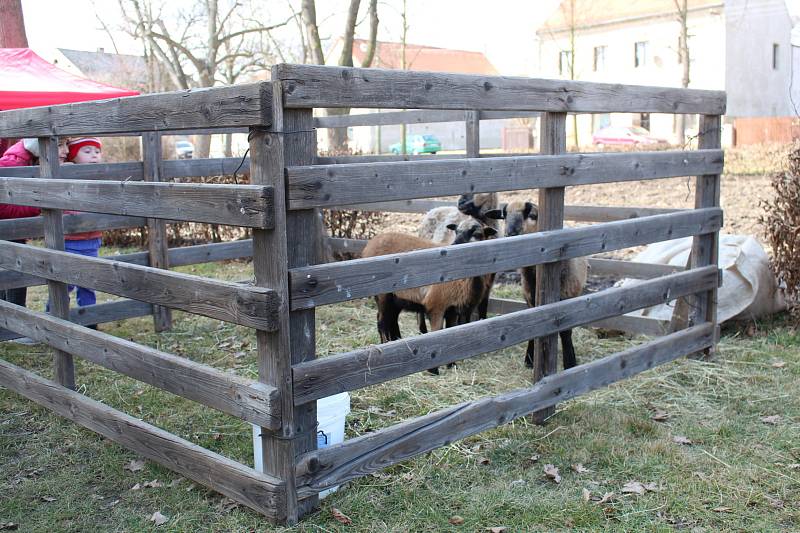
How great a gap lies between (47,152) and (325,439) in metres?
2.85

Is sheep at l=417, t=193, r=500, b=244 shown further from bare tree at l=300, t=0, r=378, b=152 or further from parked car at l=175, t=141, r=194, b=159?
parked car at l=175, t=141, r=194, b=159

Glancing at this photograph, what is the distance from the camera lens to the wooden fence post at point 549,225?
4.99 m

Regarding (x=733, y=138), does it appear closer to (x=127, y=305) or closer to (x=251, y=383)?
(x=127, y=305)

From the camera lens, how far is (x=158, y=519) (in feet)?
12.8

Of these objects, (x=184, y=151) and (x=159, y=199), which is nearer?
(x=159, y=199)

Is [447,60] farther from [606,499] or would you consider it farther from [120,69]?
[606,499]

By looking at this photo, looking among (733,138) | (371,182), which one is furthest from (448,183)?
(733,138)

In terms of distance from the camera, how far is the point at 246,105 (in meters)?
3.48

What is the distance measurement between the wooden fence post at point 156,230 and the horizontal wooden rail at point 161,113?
2.23 meters

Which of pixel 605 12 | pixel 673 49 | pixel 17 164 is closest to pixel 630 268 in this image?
pixel 17 164

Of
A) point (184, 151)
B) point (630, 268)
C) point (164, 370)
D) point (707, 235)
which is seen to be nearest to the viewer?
point (164, 370)

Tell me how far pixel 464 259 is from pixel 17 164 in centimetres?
470

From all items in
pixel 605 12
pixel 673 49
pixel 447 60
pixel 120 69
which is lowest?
pixel 120 69

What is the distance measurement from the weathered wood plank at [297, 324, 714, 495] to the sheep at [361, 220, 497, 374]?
1.31 metres
